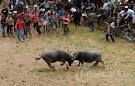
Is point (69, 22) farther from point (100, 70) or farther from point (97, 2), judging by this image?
point (100, 70)

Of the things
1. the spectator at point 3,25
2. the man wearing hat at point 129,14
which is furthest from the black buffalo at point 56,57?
the man wearing hat at point 129,14

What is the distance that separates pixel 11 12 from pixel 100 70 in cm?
1061

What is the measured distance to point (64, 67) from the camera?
2558 centimetres

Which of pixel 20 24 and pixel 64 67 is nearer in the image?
pixel 64 67

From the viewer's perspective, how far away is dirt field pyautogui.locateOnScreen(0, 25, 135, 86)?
2314 cm

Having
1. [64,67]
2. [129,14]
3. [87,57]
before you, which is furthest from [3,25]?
[129,14]

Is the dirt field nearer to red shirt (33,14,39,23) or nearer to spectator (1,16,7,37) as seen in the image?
spectator (1,16,7,37)

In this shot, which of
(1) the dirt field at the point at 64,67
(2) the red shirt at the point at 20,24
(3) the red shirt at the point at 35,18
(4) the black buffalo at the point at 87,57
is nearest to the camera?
(1) the dirt field at the point at 64,67

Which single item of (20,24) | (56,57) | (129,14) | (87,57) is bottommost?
(87,57)

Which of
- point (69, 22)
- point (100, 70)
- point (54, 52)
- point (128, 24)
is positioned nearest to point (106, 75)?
point (100, 70)

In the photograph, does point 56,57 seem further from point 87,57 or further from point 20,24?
point 20,24

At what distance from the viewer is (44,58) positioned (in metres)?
24.8

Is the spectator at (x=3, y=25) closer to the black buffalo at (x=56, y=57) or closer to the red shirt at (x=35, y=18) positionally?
the red shirt at (x=35, y=18)

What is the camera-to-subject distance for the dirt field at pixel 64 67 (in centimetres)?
2314
